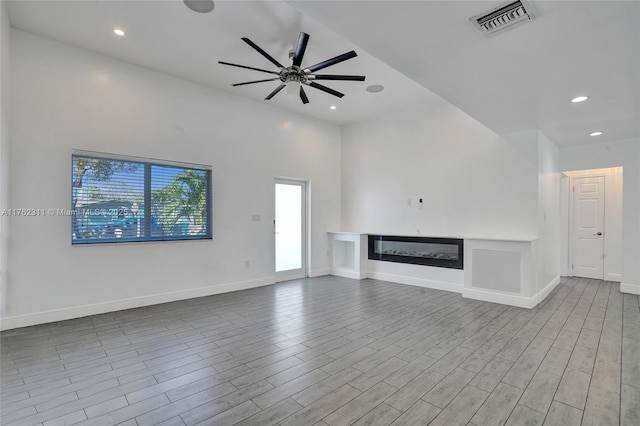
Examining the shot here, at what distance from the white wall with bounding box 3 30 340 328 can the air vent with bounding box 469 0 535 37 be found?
14.3ft

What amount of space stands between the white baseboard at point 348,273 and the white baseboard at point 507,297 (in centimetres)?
205

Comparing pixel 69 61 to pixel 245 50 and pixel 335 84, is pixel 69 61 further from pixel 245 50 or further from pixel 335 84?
pixel 335 84

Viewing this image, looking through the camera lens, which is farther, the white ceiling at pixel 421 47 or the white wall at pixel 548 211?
the white wall at pixel 548 211

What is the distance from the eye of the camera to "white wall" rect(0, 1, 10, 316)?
3.21m

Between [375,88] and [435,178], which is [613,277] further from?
[375,88]

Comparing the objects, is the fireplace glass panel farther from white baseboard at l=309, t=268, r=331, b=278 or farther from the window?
the window

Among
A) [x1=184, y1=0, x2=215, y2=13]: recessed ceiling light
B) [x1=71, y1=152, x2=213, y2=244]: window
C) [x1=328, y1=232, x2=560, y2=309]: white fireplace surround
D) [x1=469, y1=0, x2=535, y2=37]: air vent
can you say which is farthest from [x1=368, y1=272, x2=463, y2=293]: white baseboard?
[x1=184, y1=0, x2=215, y2=13]: recessed ceiling light

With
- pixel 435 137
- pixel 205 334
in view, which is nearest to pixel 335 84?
pixel 435 137

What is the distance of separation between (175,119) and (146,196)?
1291mm

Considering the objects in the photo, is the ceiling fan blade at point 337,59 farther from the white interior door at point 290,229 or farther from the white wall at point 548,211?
the white wall at point 548,211

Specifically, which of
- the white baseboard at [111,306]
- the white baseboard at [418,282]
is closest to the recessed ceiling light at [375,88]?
the white baseboard at [418,282]

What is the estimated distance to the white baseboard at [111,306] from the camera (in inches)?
145

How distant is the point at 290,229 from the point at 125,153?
3220 mm

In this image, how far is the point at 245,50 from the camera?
159 inches
